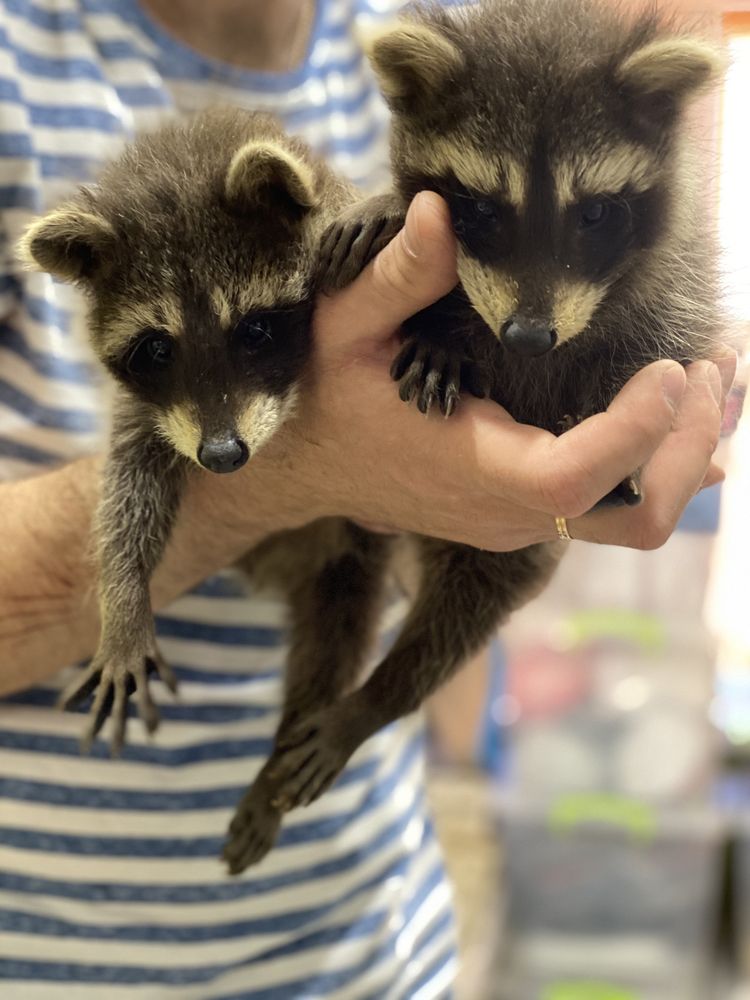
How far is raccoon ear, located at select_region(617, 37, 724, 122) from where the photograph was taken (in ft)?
3.43

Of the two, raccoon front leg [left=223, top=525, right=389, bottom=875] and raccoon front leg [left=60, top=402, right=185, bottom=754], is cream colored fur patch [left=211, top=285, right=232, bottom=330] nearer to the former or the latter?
raccoon front leg [left=60, top=402, right=185, bottom=754]

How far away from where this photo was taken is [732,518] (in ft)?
8.43

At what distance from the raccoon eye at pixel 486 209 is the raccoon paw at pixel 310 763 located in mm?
613

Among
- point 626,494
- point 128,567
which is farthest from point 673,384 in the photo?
point 128,567

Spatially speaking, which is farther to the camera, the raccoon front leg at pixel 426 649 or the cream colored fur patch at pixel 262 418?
the raccoon front leg at pixel 426 649

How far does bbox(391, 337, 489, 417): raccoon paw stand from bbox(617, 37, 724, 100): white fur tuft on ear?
32 cm

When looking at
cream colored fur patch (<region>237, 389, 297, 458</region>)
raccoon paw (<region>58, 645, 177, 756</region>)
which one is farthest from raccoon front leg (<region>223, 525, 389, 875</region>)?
cream colored fur patch (<region>237, 389, 297, 458</region>)

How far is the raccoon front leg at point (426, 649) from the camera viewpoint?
1.26 meters

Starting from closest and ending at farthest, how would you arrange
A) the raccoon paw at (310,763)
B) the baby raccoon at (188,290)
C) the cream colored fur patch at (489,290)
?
the cream colored fur patch at (489,290)
the baby raccoon at (188,290)
the raccoon paw at (310,763)

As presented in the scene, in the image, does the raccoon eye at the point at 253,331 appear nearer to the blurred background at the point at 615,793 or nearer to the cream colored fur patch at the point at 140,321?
the cream colored fur patch at the point at 140,321

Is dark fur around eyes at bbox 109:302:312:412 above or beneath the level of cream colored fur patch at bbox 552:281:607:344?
beneath

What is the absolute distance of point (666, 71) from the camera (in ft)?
3.46

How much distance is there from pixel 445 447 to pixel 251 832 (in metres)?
0.56

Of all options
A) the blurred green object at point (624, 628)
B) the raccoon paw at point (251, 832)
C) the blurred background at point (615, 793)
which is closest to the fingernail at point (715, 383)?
the raccoon paw at point (251, 832)
